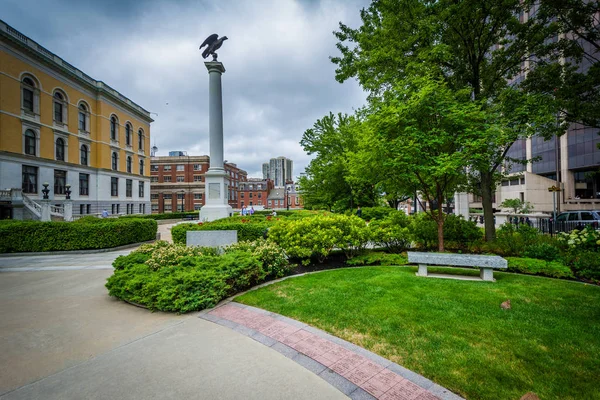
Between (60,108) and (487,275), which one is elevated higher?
(60,108)

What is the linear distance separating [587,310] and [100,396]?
7913mm

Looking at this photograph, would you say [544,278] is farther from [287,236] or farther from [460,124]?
[287,236]

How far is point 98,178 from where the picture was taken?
34250mm

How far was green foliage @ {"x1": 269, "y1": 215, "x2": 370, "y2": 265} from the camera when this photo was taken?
334 inches

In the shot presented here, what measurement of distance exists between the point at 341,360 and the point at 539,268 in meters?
7.54

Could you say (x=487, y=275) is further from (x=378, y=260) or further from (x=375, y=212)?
(x=375, y=212)

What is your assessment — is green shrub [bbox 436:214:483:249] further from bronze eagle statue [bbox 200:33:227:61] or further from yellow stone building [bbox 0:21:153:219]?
yellow stone building [bbox 0:21:153:219]

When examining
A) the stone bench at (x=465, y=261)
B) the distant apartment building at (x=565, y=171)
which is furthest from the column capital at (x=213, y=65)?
the distant apartment building at (x=565, y=171)

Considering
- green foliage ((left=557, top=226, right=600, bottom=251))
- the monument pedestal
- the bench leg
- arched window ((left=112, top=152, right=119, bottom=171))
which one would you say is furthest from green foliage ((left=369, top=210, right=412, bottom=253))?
arched window ((left=112, top=152, right=119, bottom=171))

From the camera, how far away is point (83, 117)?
110 ft

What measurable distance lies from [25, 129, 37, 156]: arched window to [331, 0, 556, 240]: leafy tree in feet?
115

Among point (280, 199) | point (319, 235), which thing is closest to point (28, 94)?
point (319, 235)

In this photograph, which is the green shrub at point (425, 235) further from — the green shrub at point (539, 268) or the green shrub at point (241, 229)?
the green shrub at point (241, 229)

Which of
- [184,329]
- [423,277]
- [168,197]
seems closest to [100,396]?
[184,329]
